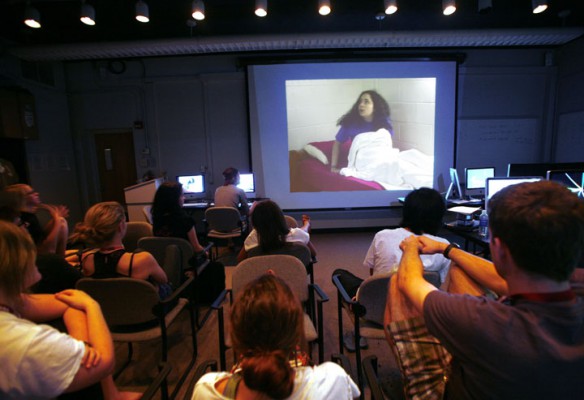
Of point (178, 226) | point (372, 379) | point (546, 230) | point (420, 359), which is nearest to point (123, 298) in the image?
point (178, 226)

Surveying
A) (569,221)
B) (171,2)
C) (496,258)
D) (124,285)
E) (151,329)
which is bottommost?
(151,329)

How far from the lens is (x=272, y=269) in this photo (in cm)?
183

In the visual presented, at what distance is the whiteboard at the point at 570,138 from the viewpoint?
4.82 metres

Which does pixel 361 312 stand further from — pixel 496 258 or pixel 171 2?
pixel 171 2

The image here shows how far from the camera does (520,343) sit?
25.7 inches

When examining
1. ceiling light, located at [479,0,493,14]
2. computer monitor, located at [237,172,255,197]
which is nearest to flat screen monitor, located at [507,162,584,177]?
ceiling light, located at [479,0,493,14]

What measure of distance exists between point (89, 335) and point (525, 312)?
49.5 inches

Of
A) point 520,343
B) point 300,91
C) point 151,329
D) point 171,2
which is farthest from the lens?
point 300,91

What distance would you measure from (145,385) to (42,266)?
98 cm

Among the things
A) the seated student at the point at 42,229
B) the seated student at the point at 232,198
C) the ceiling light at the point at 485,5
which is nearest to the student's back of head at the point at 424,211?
the seated student at the point at 42,229

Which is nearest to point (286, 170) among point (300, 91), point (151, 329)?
point (300, 91)

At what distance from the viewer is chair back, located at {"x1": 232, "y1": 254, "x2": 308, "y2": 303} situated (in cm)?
182

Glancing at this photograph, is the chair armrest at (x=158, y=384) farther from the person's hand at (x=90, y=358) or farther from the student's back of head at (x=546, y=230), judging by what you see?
the student's back of head at (x=546, y=230)

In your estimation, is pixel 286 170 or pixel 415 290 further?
pixel 286 170
